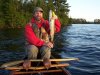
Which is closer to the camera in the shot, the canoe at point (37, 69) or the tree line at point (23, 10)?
the canoe at point (37, 69)

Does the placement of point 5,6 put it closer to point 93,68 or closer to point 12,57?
point 12,57

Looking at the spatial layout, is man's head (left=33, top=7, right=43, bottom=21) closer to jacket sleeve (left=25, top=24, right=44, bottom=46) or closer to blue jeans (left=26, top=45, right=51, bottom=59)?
jacket sleeve (left=25, top=24, right=44, bottom=46)

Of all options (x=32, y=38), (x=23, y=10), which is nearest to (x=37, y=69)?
(x=32, y=38)

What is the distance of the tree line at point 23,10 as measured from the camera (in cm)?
6231

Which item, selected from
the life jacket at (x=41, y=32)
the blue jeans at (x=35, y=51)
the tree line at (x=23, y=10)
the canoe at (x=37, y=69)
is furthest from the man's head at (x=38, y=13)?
the tree line at (x=23, y=10)

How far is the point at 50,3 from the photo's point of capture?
80.3 metres

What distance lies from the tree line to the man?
52737 mm

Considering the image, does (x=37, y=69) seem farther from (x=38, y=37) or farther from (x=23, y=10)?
(x=23, y=10)

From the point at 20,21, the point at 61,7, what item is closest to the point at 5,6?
the point at 20,21

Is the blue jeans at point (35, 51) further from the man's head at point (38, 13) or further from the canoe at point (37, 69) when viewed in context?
the man's head at point (38, 13)

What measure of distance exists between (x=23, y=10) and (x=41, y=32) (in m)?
68.1

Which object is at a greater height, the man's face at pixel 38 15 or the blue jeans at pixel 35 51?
the man's face at pixel 38 15

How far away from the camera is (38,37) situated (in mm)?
9305

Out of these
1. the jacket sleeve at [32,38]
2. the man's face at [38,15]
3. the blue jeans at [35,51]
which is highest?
the man's face at [38,15]
